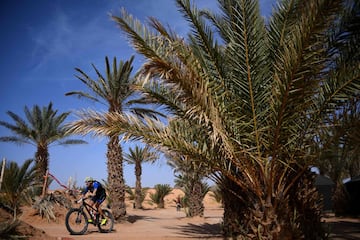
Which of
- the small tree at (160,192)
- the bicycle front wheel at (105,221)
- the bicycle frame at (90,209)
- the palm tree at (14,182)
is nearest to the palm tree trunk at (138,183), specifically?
the small tree at (160,192)

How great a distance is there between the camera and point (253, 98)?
5.86 metres

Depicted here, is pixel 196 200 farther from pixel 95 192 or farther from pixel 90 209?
pixel 95 192

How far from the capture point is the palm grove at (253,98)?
5.58m

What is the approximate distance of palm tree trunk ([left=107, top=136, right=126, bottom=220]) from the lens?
15.7 metres

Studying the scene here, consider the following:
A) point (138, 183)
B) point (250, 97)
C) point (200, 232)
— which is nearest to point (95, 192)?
point (200, 232)

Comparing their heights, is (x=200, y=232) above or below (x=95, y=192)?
below

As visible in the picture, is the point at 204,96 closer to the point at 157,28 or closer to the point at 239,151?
the point at 239,151

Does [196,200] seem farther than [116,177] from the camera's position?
Yes

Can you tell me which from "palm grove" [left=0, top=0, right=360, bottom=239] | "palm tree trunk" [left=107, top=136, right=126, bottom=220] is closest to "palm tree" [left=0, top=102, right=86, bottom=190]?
"palm tree trunk" [left=107, top=136, right=126, bottom=220]

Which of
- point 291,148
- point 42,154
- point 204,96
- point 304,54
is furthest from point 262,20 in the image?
point 42,154

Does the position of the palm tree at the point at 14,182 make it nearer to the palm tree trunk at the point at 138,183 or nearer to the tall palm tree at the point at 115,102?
the tall palm tree at the point at 115,102

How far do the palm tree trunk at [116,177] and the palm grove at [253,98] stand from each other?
9.54m

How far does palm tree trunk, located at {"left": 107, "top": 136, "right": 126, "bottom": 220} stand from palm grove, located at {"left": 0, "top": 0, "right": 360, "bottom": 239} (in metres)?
9.54

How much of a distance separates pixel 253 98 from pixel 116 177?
38.4 feet
